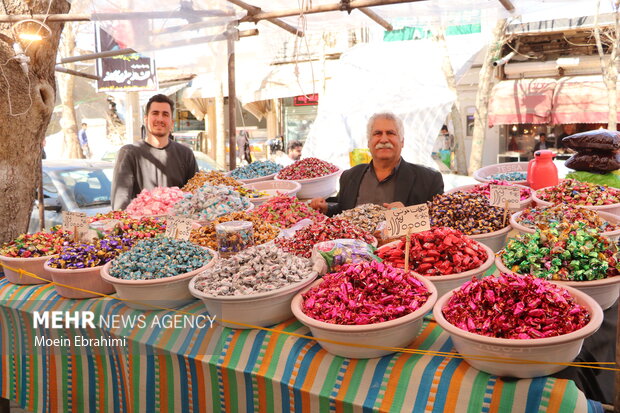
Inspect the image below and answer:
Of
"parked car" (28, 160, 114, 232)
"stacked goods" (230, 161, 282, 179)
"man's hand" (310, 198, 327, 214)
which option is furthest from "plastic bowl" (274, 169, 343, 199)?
"parked car" (28, 160, 114, 232)

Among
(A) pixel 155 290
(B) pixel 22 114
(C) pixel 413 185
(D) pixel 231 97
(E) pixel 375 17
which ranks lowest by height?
(A) pixel 155 290

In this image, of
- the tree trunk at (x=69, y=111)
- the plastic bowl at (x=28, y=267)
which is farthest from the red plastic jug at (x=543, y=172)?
the tree trunk at (x=69, y=111)

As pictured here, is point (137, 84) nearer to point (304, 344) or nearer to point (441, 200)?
point (441, 200)

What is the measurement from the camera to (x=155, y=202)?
2.97 meters

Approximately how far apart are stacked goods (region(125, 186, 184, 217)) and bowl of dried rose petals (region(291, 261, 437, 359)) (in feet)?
5.11

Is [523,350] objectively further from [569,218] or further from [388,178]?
[388,178]

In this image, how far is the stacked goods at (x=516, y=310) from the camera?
127 centimetres

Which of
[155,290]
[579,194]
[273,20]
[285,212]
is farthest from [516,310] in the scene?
[273,20]

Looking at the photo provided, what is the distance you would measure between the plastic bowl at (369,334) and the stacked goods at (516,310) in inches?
3.8

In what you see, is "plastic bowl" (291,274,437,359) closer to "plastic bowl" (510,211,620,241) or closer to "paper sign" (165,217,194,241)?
Answer: "plastic bowl" (510,211,620,241)

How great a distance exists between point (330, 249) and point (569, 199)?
1.25m

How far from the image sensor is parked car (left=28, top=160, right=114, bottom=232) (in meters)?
4.63

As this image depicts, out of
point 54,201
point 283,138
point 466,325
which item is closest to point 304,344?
point 466,325

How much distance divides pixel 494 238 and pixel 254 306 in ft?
3.55
